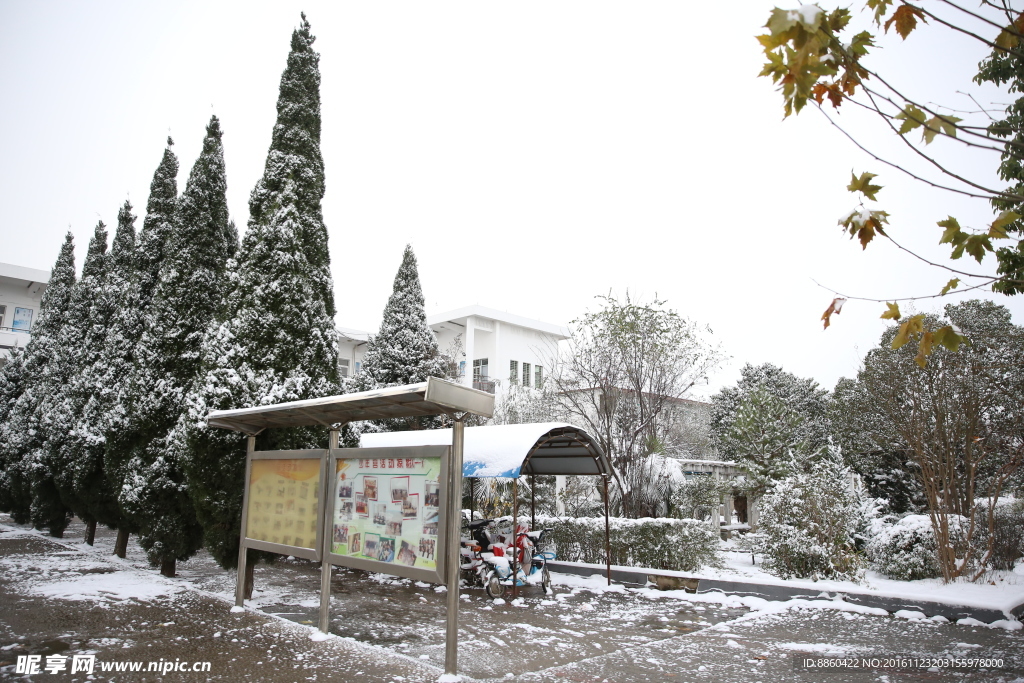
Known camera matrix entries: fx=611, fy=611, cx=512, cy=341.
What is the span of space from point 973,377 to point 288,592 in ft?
39.7

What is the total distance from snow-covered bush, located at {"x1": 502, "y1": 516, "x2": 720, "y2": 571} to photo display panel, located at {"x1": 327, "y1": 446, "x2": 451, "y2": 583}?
6445 mm

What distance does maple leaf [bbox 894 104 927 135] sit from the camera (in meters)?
2.87

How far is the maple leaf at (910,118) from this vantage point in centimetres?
287

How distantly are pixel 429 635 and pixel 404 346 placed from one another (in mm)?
15271

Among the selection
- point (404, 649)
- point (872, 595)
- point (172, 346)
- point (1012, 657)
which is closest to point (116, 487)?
point (172, 346)

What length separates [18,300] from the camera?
30.3 metres

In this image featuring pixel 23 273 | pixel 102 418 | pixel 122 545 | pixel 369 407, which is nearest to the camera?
pixel 369 407

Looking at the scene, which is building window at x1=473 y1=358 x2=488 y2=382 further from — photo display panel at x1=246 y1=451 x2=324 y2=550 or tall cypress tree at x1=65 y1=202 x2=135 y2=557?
photo display panel at x1=246 y1=451 x2=324 y2=550

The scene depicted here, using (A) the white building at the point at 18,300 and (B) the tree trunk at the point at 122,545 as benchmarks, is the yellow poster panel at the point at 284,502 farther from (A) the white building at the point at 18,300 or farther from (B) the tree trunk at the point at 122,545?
(A) the white building at the point at 18,300

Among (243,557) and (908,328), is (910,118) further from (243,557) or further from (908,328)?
(243,557)

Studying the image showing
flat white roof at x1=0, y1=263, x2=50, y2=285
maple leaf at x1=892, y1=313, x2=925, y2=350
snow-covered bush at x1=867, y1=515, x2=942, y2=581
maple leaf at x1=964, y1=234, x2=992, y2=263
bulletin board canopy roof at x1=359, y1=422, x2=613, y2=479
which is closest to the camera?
maple leaf at x1=892, y1=313, x2=925, y2=350

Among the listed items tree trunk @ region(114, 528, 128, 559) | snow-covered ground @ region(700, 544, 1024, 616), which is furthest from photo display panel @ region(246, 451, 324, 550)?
snow-covered ground @ region(700, 544, 1024, 616)

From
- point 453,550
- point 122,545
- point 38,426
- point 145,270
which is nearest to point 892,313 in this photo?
point 453,550

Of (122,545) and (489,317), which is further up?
(489,317)
